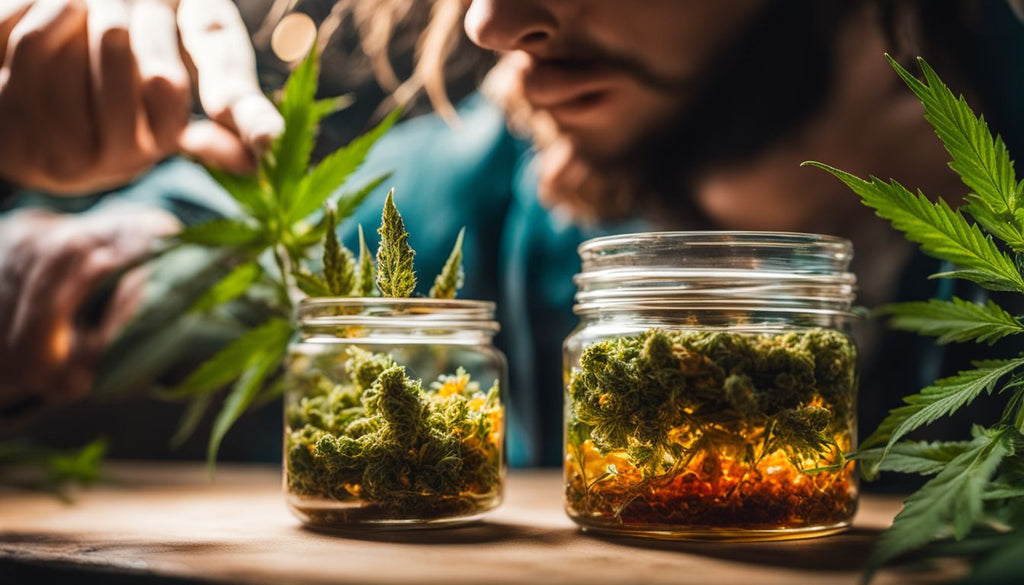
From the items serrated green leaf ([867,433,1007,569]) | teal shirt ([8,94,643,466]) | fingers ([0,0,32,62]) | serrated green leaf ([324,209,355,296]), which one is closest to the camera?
serrated green leaf ([867,433,1007,569])

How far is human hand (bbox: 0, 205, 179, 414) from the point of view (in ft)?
2.87

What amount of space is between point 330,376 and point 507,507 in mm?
192

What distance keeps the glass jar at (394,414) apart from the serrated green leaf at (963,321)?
0.93 feet

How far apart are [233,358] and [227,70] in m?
0.23

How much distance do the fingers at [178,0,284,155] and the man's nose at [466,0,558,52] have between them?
0.55 feet

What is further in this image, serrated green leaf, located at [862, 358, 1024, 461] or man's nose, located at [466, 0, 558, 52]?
man's nose, located at [466, 0, 558, 52]

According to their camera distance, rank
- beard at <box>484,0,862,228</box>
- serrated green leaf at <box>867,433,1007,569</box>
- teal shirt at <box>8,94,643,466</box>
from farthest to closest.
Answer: teal shirt at <box>8,94,643,466</box>
beard at <box>484,0,862,228</box>
serrated green leaf at <box>867,433,1007,569</box>

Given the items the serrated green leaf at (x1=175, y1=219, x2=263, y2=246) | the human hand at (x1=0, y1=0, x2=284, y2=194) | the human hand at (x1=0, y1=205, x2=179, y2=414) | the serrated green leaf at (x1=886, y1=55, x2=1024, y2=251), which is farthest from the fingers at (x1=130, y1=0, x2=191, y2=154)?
the serrated green leaf at (x1=886, y1=55, x2=1024, y2=251)

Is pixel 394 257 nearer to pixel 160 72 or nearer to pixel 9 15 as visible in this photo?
pixel 160 72

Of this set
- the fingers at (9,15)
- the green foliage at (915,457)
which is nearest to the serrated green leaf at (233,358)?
the fingers at (9,15)

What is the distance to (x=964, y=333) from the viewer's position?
52cm

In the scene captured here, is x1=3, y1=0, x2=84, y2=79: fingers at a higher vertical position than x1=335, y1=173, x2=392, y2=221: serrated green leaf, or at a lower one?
higher

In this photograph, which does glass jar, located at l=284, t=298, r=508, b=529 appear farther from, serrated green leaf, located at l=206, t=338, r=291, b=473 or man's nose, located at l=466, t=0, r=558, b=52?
man's nose, located at l=466, t=0, r=558, b=52

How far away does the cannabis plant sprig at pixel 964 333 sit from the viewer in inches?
15.7
